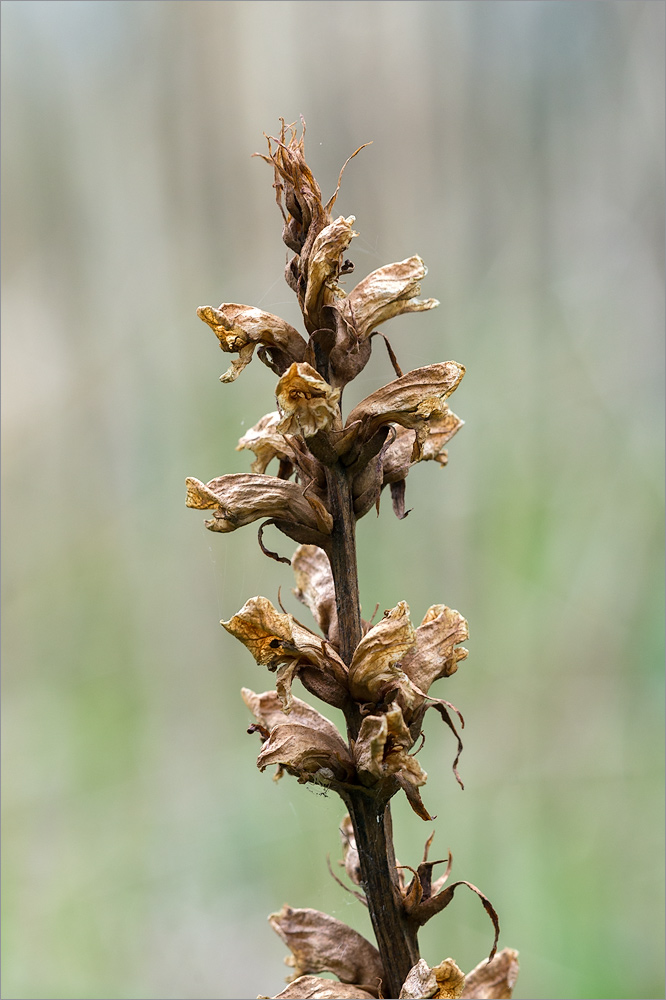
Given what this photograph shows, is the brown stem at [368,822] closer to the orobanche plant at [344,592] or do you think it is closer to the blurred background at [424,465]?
the orobanche plant at [344,592]

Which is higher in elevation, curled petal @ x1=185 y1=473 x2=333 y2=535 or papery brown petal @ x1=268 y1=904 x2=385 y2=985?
curled petal @ x1=185 y1=473 x2=333 y2=535

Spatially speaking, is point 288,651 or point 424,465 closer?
point 288,651

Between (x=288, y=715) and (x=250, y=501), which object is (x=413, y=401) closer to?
(x=250, y=501)

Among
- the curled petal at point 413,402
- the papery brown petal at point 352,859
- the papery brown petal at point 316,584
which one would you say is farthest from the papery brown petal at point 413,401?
the papery brown petal at point 352,859

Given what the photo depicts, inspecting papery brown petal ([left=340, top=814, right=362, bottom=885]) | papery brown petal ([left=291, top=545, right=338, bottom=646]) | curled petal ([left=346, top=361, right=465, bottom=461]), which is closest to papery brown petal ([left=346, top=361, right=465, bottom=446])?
curled petal ([left=346, top=361, right=465, bottom=461])

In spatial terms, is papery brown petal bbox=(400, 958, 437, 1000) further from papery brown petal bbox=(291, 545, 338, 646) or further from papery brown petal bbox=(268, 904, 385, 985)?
papery brown petal bbox=(291, 545, 338, 646)

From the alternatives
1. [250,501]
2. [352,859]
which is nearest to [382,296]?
[250,501]
